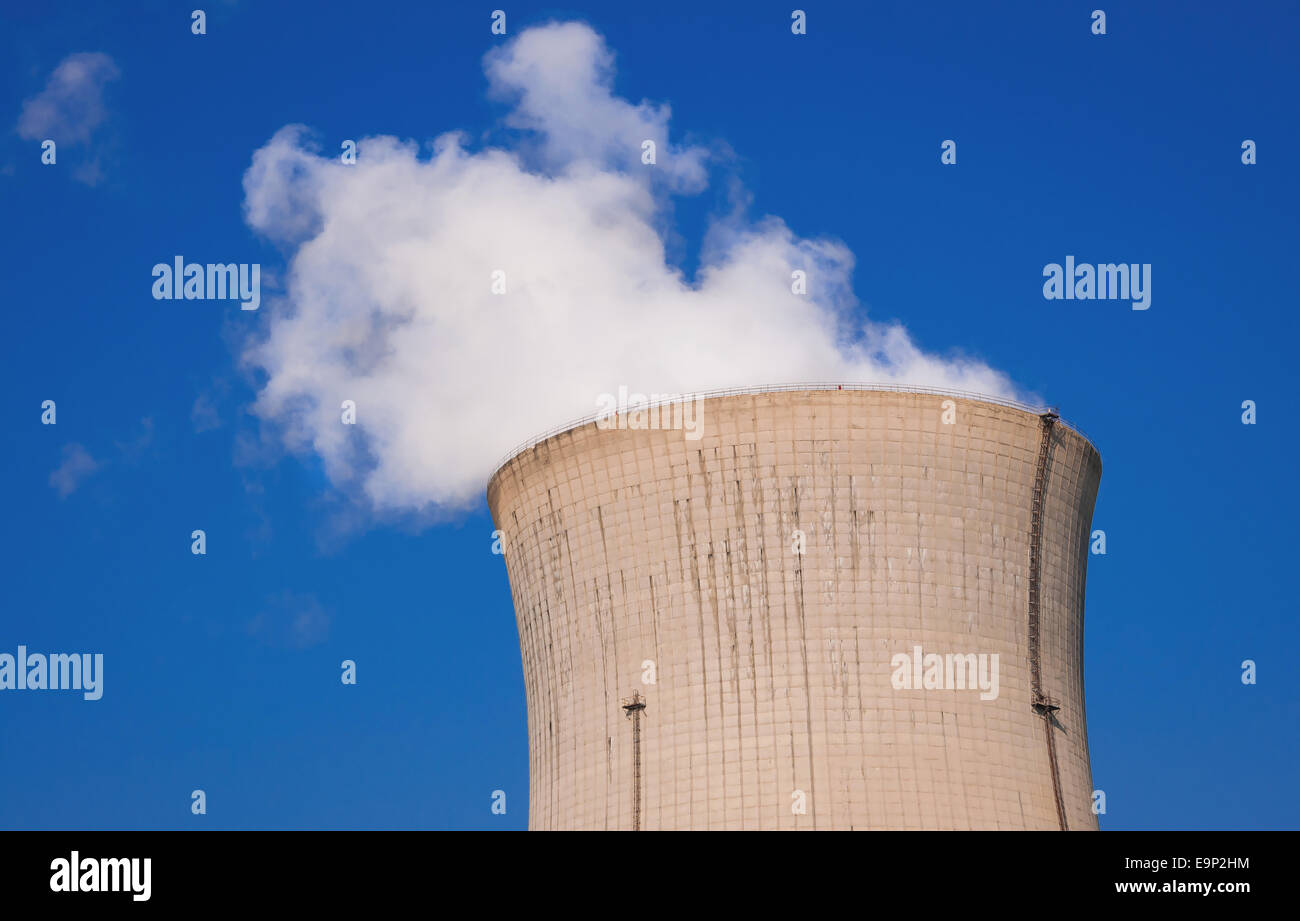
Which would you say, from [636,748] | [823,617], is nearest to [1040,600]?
[823,617]

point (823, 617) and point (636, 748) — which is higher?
point (823, 617)

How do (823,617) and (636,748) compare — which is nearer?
(823,617)

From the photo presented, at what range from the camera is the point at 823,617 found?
3294 centimetres

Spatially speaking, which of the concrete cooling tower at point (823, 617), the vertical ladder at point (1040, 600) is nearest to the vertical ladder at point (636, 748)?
the concrete cooling tower at point (823, 617)

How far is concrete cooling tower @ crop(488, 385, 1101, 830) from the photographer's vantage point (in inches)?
1283

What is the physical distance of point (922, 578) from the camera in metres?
33.2

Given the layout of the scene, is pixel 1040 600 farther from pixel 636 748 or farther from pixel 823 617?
pixel 636 748

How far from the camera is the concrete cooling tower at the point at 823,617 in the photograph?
32594 millimetres

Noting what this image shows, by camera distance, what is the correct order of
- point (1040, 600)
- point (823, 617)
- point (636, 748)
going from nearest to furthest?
point (823, 617) < point (636, 748) < point (1040, 600)

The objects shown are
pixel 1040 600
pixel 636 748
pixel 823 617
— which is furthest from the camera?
pixel 1040 600
